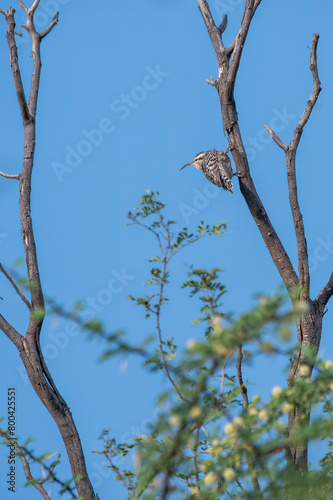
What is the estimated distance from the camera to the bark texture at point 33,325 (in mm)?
3562

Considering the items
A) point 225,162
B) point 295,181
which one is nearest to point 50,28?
point 225,162

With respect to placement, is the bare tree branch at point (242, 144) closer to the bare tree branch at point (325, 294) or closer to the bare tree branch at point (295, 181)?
the bare tree branch at point (295, 181)

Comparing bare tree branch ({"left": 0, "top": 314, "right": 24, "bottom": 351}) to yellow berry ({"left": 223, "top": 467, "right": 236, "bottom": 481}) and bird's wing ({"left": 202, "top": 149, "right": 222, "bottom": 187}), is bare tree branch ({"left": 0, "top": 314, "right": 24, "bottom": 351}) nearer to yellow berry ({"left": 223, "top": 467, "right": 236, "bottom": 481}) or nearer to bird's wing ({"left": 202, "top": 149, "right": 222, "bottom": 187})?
yellow berry ({"left": 223, "top": 467, "right": 236, "bottom": 481})

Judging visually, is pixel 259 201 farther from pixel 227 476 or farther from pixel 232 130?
pixel 227 476

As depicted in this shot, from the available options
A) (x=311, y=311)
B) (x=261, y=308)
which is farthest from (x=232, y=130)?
(x=261, y=308)

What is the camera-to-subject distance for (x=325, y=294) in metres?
4.48

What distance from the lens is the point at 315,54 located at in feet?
16.1

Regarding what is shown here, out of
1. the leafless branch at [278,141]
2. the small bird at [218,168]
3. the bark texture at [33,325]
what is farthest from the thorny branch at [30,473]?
the small bird at [218,168]

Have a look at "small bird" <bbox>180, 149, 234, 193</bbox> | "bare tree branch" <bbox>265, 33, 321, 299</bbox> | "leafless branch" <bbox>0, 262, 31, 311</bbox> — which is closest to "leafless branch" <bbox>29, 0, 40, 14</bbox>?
"bare tree branch" <bbox>265, 33, 321, 299</bbox>

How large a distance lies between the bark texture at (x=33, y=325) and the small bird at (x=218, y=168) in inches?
77.7

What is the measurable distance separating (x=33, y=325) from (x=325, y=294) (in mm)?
2035

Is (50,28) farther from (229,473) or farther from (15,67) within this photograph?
(229,473)

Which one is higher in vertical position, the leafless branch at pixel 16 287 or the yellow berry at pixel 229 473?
the leafless branch at pixel 16 287

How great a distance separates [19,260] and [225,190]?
3.91 m
